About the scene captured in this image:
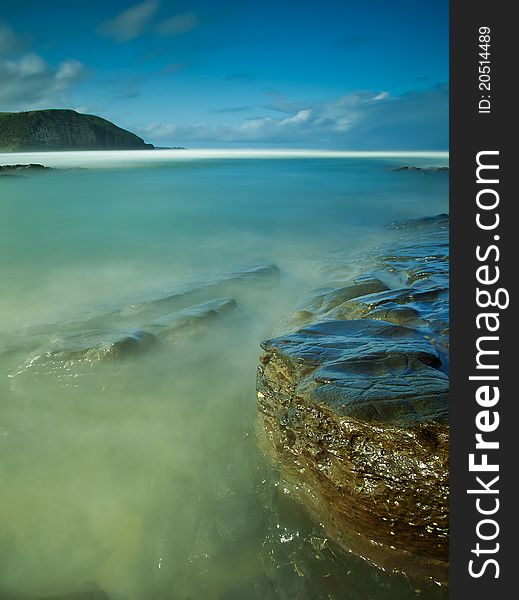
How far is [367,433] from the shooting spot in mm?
2971

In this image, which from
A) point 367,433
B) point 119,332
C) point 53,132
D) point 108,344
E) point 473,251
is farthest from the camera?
point 53,132

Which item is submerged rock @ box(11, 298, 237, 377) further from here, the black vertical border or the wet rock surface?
the black vertical border

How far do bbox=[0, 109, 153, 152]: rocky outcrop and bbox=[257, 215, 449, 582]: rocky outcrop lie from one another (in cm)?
14274

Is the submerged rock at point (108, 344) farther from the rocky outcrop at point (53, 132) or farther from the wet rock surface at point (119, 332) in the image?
the rocky outcrop at point (53, 132)

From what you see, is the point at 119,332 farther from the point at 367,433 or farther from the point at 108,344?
the point at 367,433

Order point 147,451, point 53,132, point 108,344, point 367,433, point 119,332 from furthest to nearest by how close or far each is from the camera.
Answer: point 53,132 → point 119,332 → point 108,344 → point 147,451 → point 367,433

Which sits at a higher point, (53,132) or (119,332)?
(53,132)

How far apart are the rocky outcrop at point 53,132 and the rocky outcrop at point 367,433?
143 meters

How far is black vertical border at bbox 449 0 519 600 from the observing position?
80.0 inches

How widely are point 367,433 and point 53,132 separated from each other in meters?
150

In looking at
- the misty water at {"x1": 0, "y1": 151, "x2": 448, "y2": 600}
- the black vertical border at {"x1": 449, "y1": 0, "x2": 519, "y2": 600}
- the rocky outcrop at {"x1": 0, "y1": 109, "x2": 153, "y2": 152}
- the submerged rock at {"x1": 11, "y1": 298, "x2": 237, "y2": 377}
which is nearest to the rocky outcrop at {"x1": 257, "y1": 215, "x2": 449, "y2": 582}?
the misty water at {"x1": 0, "y1": 151, "x2": 448, "y2": 600}

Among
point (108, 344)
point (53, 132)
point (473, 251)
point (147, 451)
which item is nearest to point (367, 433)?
point (473, 251)

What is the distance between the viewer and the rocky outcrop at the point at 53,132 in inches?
4903

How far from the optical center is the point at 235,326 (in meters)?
6.90
